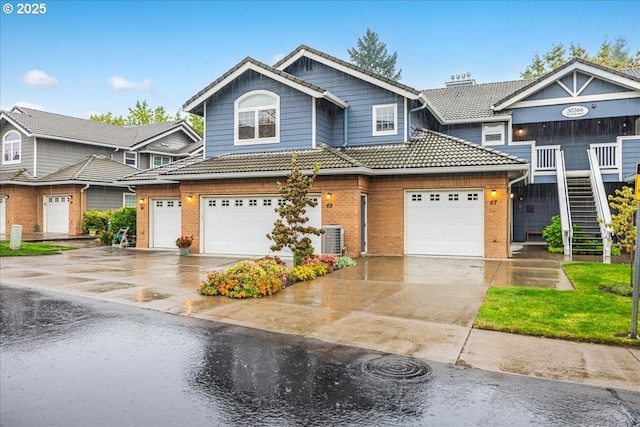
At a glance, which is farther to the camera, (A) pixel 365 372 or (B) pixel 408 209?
(B) pixel 408 209

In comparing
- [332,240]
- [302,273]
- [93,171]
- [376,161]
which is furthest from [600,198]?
[93,171]

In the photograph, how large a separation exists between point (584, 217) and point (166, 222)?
56.1 feet

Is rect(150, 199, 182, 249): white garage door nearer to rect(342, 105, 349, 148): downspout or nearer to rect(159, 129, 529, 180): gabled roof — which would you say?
rect(159, 129, 529, 180): gabled roof

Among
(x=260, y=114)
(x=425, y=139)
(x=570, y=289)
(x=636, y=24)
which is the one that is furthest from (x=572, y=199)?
(x=636, y=24)

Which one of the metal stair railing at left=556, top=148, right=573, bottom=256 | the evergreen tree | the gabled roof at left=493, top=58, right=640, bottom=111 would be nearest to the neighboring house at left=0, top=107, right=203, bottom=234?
the gabled roof at left=493, top=58, right=640, bottom=111

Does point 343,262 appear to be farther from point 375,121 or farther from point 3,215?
point 3,215

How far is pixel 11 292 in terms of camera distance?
30.9 feet

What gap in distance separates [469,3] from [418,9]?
2.96m

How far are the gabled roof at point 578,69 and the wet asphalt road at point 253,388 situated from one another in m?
17.9

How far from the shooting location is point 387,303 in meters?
8.36

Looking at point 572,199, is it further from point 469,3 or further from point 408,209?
point 469,3

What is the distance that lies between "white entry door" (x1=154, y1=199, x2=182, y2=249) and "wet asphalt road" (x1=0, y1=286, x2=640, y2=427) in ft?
43.5

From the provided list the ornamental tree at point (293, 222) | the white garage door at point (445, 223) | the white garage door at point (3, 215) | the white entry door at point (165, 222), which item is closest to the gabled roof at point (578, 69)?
the white garage door at point (445, 223)

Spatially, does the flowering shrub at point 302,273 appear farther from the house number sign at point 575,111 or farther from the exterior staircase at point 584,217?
the house number sign at point 575,111
